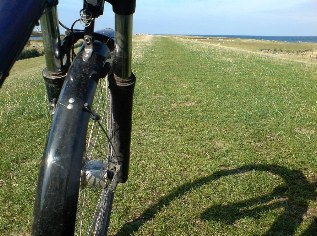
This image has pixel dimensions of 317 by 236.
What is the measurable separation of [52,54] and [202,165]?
5947 millimetres

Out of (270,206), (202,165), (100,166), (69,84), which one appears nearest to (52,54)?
(69,84)

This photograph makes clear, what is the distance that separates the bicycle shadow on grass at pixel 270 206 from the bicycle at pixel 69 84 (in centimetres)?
286

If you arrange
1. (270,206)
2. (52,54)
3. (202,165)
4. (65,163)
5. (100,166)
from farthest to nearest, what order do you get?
(202,165), (270,206), (100,166), (52,54), (65,163)

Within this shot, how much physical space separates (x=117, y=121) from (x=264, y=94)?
47.4ft

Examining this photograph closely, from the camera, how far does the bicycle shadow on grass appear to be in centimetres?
574

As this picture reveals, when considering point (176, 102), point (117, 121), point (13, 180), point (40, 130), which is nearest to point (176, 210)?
point (117, 121)

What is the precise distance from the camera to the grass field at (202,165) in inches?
232

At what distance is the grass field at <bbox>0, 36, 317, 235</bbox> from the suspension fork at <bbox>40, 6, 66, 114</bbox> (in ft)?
10.7

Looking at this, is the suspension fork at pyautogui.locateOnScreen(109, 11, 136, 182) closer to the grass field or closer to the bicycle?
the bicycle

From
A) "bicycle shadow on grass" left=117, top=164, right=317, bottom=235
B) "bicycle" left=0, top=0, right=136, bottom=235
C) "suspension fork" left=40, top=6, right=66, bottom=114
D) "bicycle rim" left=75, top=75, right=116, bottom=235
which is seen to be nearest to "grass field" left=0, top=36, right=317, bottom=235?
"bicycle shadow on grass" left=117, top=164, right=317, bottom=235

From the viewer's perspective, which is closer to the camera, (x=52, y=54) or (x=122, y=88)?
(x=52, y=54)

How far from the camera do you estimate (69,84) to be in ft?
6.48

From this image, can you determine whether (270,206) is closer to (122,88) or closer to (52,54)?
(122,88)

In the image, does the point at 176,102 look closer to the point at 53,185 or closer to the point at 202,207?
the point at 202,207
